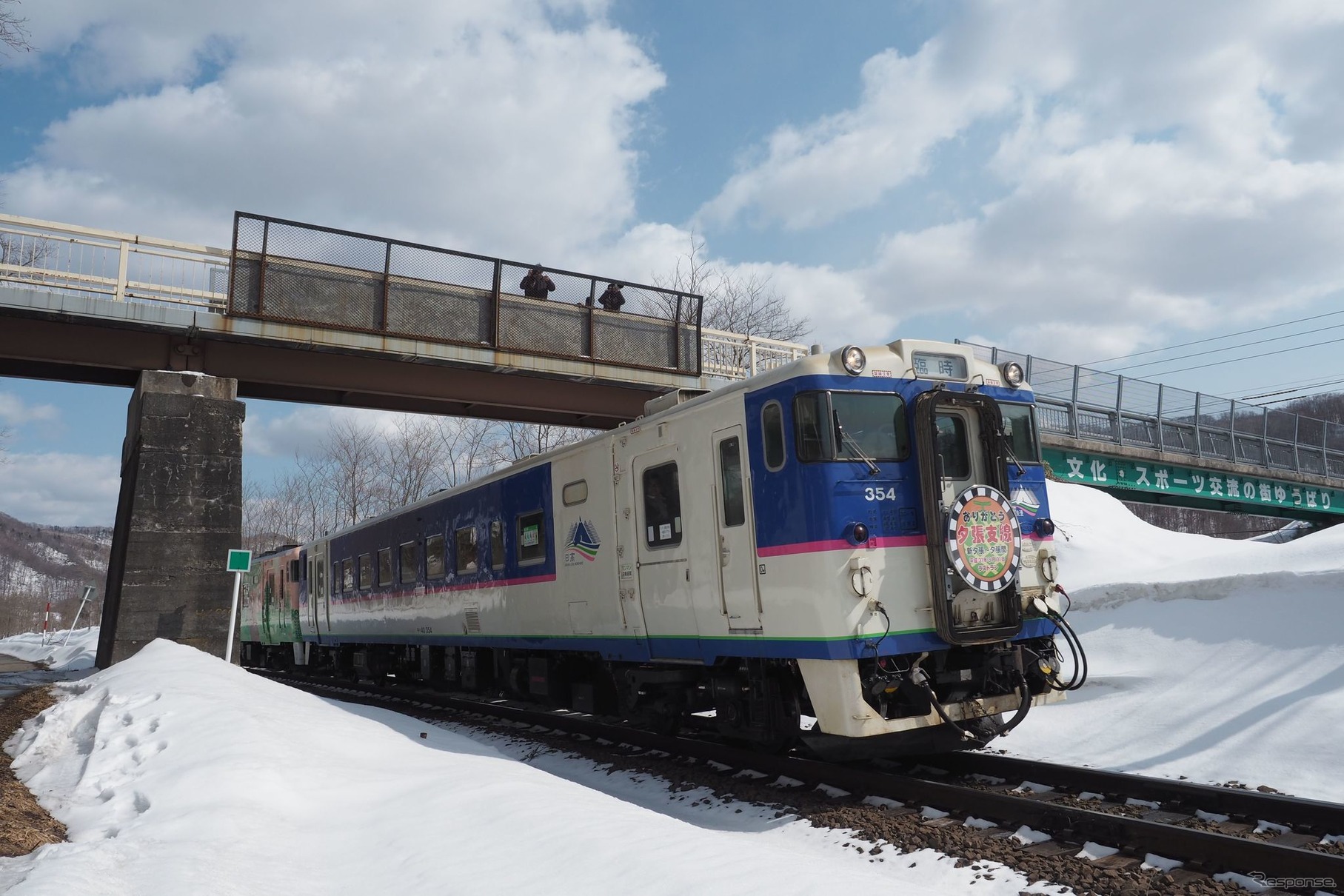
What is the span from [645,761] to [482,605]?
464 centimetres

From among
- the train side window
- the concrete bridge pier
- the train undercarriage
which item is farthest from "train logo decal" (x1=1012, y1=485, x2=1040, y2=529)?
the concrete bridge pier

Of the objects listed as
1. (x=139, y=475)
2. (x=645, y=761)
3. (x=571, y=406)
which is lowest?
(x=645, y=761)

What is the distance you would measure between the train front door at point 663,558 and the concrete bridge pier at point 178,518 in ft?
32.9

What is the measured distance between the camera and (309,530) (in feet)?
184

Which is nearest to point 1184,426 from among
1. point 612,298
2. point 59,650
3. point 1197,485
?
point 1197,485

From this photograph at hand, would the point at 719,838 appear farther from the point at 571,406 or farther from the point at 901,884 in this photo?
the point at 571,406

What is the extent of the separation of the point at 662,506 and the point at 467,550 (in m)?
5.59

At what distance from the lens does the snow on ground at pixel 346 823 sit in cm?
432

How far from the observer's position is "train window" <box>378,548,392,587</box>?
1666 cm

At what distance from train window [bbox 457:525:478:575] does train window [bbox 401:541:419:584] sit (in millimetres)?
2033

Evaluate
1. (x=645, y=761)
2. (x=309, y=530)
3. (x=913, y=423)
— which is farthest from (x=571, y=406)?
(x=309, y=530)

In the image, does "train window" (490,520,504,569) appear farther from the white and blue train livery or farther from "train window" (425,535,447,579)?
the white and blue train livery

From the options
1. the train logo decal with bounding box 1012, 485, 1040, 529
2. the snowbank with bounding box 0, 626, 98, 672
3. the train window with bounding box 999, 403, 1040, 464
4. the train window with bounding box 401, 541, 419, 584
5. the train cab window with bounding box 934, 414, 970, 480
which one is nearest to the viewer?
the train cab window with bounding box 934, 414, 970, 480

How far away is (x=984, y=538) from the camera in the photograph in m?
7.35
